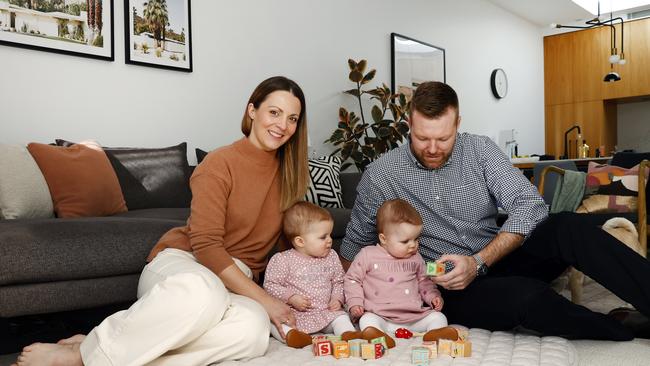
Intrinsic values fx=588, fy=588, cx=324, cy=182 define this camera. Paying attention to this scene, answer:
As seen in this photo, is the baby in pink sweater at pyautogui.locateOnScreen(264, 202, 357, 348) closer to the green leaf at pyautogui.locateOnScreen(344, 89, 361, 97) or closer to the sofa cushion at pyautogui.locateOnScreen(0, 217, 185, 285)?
the sofa cushion at pyautogui.locateOnScreen(0, 217, 185, 285)

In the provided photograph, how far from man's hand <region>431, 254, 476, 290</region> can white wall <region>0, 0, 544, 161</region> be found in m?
2.29

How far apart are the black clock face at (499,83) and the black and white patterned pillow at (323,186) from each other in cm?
406

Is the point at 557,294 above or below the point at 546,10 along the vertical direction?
below

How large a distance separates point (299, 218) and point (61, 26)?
1.97 m

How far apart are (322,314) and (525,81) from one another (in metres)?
6.77

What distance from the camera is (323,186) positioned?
3633 mm

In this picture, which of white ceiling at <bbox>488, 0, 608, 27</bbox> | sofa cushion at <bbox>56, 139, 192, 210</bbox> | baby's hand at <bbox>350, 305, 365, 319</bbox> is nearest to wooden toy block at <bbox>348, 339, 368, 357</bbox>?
baby's hand at <bbox>350, 305, 365, 319</bbox>

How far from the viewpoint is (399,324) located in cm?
201

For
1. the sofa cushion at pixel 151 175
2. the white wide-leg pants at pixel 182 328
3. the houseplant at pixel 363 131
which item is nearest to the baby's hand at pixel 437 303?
the white wide-leg pants at pixel 182 328

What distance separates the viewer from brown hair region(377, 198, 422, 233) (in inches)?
78.0

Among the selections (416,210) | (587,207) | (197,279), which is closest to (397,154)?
(416,210)

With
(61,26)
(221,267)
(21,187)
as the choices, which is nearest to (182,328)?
(221,267)

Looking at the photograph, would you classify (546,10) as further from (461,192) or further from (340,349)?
(340,349)

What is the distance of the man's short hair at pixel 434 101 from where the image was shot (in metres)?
Result: 2.00
